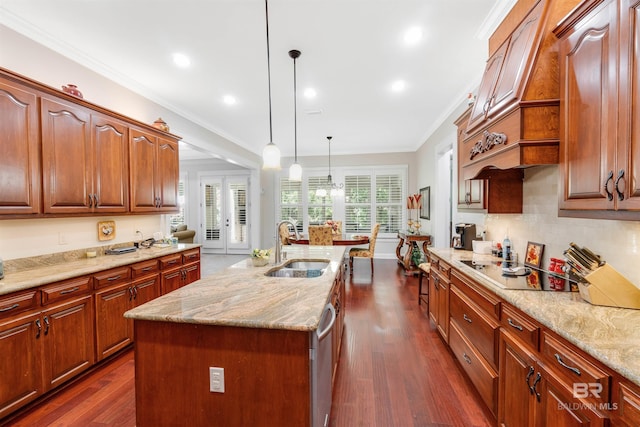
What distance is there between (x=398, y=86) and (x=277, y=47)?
5.39 feet

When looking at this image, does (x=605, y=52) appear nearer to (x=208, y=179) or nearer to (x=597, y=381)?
(x=597, y=381)

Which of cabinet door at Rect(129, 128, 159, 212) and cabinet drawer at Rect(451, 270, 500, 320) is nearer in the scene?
cabinet drawer at Rect(451, 270, 500, 320)

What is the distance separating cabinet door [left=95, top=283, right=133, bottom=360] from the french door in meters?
5.24

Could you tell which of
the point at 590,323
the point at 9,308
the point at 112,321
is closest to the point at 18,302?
the point at 9,308

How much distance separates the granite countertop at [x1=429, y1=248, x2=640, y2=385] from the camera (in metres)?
0.90

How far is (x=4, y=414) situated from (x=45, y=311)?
600 mm

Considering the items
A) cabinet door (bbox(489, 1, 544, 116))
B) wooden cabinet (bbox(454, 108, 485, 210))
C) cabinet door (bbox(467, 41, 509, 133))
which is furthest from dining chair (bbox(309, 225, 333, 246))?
cabinet door (bbox(489, 1, 544, 116))

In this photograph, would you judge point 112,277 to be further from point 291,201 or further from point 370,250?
point 291,201

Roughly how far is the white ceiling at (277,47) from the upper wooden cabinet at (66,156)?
2.08 ft

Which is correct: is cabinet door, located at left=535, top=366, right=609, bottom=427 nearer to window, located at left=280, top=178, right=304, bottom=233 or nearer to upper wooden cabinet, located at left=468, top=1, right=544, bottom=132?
upper wooden cabinet, located at left=468, top=1, right=544, bottom=132

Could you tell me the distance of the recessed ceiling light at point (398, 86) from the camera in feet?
10.9

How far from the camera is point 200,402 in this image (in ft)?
4.14

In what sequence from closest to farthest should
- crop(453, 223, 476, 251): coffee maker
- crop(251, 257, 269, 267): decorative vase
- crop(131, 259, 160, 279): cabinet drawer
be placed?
crop(251, 257, 269, 267): decorative vase < crop(131, 259, 160, 279): cabinet drawer < crop(453, 223, 476, 251): coffee maker

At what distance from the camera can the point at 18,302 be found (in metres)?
1.73
